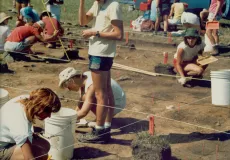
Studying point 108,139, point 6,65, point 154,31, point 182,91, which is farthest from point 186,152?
point 154,31

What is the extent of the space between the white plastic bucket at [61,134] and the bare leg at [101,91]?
0.40 m

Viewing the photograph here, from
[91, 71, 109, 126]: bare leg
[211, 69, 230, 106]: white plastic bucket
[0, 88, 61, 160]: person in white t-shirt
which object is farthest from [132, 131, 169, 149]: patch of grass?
[211, 69, 230, 106]: white plastic bucket

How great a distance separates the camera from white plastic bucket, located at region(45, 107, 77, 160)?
5.40m

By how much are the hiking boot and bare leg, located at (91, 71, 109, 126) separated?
165 mm

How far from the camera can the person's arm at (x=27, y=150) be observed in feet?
14.1

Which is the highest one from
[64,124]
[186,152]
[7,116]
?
[7,116]

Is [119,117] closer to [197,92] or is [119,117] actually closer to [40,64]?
[197,92]

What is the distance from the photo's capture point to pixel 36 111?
424cm

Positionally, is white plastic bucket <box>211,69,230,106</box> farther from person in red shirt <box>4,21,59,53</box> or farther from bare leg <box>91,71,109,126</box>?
person in red shirt <box>4,21,59,53</box>

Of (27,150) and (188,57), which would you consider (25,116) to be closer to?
(27,150)

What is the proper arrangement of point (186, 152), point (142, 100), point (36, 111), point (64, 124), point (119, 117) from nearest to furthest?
point (36, 111), point (64, 124), point (186, 152), point (119, 117), point (142, 100)

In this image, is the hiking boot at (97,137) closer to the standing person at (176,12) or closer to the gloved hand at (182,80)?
the gloved hand at (182,80)

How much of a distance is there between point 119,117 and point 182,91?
5.67ft

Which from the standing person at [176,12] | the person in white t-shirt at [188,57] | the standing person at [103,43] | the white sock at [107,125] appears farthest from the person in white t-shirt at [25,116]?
the standing person at [176,12]
